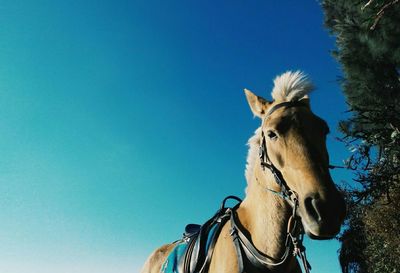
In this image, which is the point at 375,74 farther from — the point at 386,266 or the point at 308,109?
the point at 308,109

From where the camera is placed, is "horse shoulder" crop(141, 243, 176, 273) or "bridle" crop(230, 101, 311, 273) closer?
"bridle" crop(230, 101, 311, 273)

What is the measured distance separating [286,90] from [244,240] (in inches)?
51.0

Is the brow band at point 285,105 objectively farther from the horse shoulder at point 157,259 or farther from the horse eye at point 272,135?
the horse shoulder at point 157,259

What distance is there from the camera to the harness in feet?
8.97

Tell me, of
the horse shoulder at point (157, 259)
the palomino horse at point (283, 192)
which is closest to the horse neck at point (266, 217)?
the palomino horse at point (283, 192)

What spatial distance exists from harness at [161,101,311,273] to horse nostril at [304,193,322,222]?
17cm

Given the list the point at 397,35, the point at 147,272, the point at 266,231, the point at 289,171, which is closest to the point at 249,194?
the point at 266,231

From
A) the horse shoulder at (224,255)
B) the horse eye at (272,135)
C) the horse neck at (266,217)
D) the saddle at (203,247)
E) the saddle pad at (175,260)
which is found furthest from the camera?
the saddle pad at (175,260)

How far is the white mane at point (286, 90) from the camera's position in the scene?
11.0 feet

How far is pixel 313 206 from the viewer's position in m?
2.39

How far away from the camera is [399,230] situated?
49.3ft

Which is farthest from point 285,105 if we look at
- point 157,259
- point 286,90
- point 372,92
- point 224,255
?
point 372,92

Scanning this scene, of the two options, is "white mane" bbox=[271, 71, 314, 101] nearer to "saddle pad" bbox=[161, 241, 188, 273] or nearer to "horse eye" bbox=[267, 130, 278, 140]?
"horse eye" bbox=[267, 130, 278, 140]

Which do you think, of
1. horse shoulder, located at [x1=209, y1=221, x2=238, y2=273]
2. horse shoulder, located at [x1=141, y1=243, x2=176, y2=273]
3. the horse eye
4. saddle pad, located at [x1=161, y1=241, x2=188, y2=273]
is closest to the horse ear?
the horse eye
